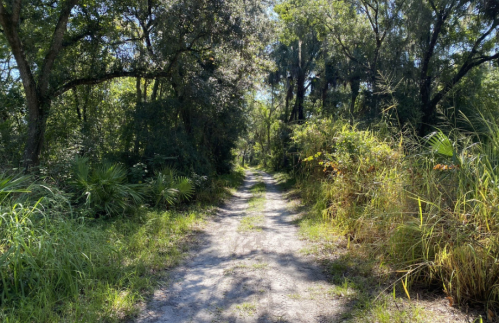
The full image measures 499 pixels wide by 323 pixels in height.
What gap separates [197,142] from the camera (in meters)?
14.1

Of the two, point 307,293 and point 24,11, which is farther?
point 24,11

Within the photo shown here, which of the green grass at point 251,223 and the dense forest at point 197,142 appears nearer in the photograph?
the dense forest at point 197,142

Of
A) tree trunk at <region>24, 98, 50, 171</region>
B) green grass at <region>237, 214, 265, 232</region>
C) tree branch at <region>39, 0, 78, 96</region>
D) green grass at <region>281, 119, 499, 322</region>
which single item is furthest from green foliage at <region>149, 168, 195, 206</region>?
tree branch at <region>39, 0, 78, 96</region>

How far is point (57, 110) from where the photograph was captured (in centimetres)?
1181

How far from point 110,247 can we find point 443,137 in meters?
5.27

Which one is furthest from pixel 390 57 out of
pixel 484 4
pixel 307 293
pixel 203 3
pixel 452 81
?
pixel 307 293

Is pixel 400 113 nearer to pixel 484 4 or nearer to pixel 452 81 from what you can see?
pixel 452 81

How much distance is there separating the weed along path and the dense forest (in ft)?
1.53

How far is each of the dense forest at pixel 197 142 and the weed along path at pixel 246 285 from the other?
0.47 meters

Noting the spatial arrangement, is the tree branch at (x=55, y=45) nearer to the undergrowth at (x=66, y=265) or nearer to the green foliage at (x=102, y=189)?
the green foliage at (x=102, y=189)

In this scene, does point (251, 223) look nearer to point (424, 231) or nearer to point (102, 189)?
point (102, 189)

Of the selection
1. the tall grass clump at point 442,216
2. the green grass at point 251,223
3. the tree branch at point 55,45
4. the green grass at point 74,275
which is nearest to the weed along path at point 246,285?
the green grass at point 74,275

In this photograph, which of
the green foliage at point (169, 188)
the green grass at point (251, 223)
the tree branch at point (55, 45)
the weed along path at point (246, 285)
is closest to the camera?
the weed along path at point (246, 285)

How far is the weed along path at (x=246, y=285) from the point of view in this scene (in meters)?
3.77
